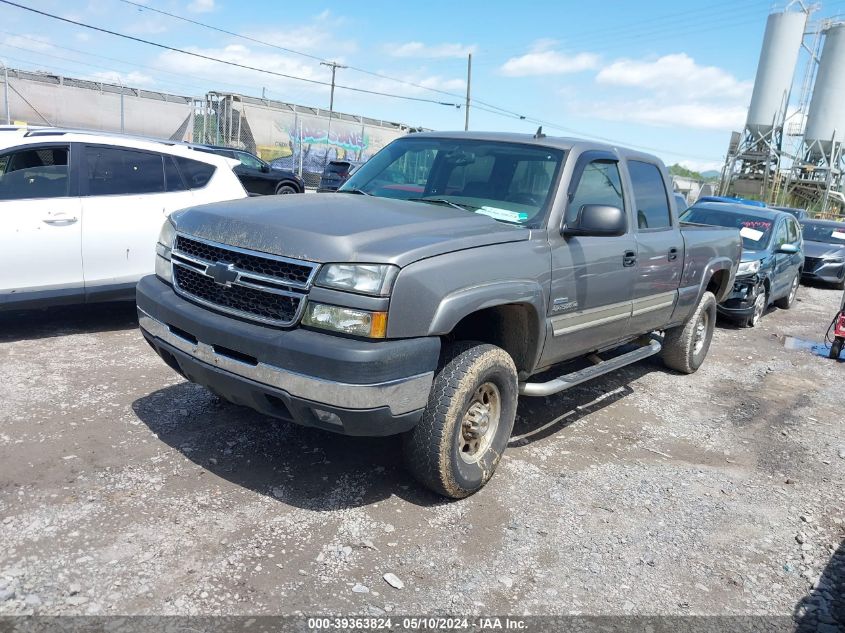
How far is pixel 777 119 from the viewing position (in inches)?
1731

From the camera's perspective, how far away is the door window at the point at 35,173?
548 cm

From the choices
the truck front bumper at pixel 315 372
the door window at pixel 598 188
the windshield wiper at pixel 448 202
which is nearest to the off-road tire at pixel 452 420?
the truck front bumper at pixel 315 372

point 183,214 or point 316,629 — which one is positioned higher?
point 183,214

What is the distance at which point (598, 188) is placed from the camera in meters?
4.58

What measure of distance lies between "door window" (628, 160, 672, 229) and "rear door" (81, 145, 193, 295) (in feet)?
13.5

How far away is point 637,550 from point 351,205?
239cm

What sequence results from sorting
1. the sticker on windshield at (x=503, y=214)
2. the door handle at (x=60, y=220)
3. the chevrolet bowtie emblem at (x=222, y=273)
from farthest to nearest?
the door handle at (x=60, y=220), the sticker on windshield at (x=503, y=214), the chevrolet bowtie emblem at (x=222, y=273)

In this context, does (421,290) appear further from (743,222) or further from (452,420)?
(743,222)

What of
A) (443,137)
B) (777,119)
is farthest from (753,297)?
(777,119)

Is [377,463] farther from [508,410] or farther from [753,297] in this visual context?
[753,297]

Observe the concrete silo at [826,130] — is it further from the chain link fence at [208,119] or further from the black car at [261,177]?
the black car at [261,177]

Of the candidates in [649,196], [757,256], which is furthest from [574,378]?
[757,256]

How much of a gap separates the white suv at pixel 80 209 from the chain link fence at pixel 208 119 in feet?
62.1

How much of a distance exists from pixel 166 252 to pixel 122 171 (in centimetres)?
271
